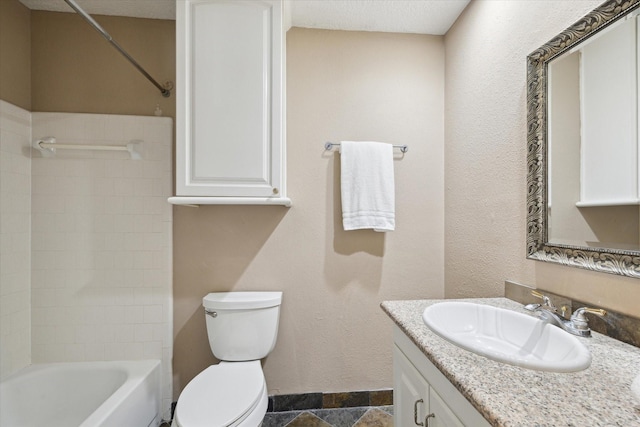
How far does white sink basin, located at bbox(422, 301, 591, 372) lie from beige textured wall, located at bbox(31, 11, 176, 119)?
183 centimetres

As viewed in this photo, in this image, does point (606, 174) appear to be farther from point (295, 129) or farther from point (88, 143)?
point (88, 143)

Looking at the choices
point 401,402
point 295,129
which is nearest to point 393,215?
point 295,129

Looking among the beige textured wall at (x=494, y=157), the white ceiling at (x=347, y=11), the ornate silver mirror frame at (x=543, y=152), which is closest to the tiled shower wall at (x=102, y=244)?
the white ceiling at (x=347, y=11)

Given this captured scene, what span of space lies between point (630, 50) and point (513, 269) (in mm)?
837

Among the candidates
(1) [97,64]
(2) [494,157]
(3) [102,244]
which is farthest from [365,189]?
(1) [97,64]

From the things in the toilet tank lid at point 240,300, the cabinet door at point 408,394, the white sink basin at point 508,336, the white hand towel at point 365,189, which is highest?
the white hand towel at point 365,189

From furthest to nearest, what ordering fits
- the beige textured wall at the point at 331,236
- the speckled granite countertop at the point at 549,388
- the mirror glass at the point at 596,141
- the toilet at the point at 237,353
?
the beige textured wall at the point at 331,236, the toilet at the point at 237,353, the mirror glass at the point at 596,141, the speckled granite countertop at the point at 549,388

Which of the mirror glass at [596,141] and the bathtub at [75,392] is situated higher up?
the mirror glass at [596,141]

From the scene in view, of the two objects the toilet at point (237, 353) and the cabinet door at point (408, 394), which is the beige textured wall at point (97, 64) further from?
the cabinet door at point (408, 394)

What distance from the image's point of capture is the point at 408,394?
3.40 feet

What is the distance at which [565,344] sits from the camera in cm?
79

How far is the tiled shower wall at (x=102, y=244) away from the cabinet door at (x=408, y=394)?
133 cm

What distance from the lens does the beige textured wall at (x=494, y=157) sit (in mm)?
1021

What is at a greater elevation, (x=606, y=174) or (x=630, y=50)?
(x=630, y=50)
